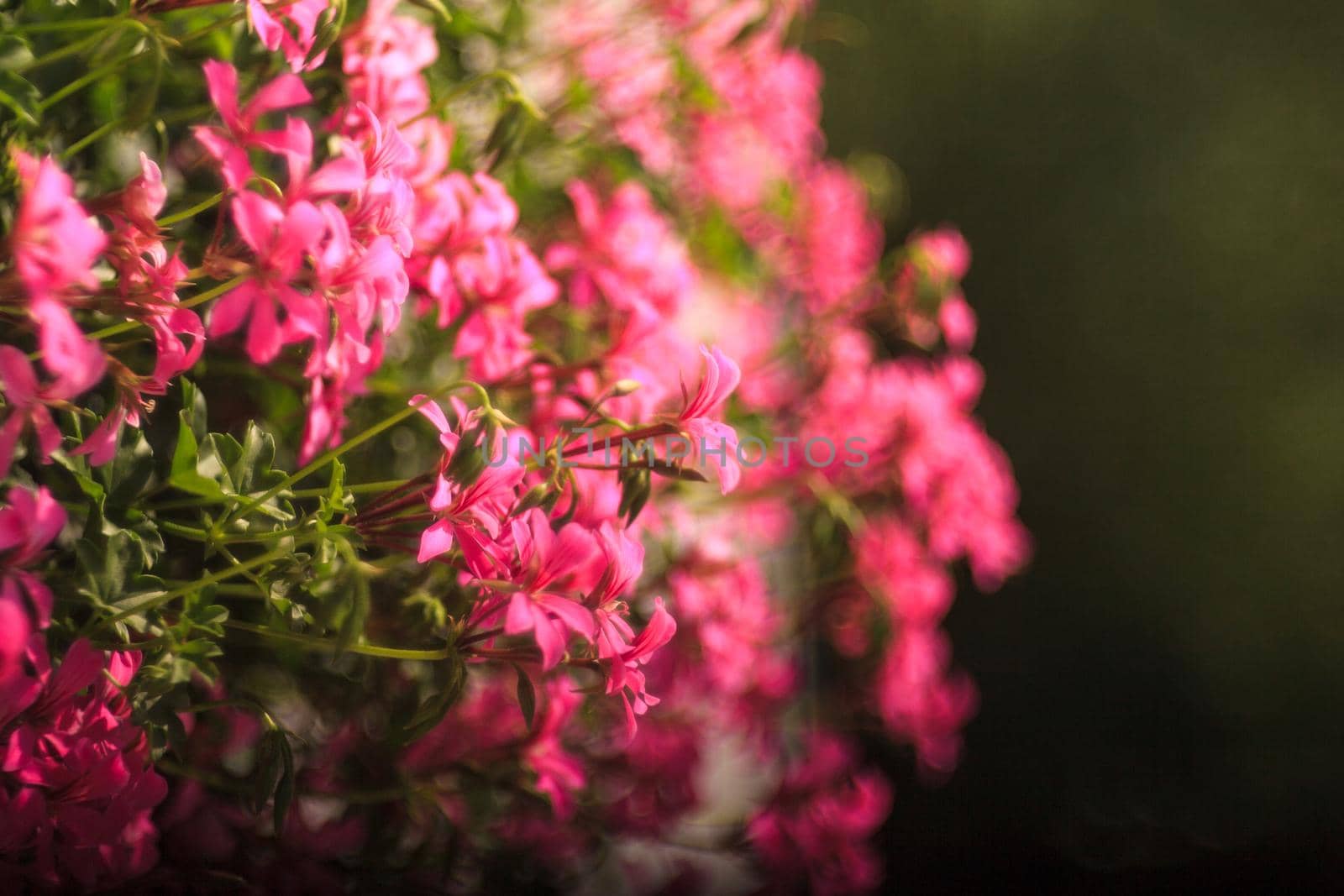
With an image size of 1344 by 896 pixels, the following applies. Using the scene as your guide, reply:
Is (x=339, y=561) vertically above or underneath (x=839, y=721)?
above

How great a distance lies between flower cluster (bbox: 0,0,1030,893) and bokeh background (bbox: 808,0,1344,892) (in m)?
0.21

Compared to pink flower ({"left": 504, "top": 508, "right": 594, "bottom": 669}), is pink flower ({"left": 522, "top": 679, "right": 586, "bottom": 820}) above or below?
below

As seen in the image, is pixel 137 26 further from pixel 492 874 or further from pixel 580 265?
pixel 492 874

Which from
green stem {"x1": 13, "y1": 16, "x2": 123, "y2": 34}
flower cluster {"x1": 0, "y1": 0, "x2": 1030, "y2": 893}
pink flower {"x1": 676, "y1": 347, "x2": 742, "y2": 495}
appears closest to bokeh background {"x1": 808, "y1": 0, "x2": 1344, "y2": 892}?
flower cluster {"x1": 0, "y1": 0, "x2": 1030, "y2": 893}

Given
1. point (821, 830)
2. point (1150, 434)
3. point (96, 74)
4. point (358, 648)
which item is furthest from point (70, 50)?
point (1150, 434)

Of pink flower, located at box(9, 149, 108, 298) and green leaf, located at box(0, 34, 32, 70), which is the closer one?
pink flower, located at box(9, 149, 108, 298)

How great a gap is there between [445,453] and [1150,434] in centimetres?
83

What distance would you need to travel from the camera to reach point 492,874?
2.08ft

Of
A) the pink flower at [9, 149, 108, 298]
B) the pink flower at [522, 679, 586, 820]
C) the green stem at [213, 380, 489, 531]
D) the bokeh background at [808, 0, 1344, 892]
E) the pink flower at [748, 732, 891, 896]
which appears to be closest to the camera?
the pink flower at [9, 149, 108, 298]

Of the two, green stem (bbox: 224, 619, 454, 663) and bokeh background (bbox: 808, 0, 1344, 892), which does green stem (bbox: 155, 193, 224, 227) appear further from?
bokeh background (bbox: 808, 0, 1344, 892)

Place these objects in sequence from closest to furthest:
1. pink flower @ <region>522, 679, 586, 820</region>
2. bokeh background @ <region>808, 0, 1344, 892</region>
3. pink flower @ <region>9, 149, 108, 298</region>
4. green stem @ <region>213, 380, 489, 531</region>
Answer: pink flower @ <region>9, 149, 108, 298</region> < green stem @ <region>213, 380, 489, 531</region> < pink flower @ <region>522, 679, 586, 820</region> < bokeh background @ <region>808, 0, 1344, 892</region>

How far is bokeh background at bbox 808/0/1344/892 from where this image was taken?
883 mm

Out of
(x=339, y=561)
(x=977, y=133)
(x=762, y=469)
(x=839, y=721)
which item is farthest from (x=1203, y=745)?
(x=339, y=561)

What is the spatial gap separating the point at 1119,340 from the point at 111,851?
3.09ft
